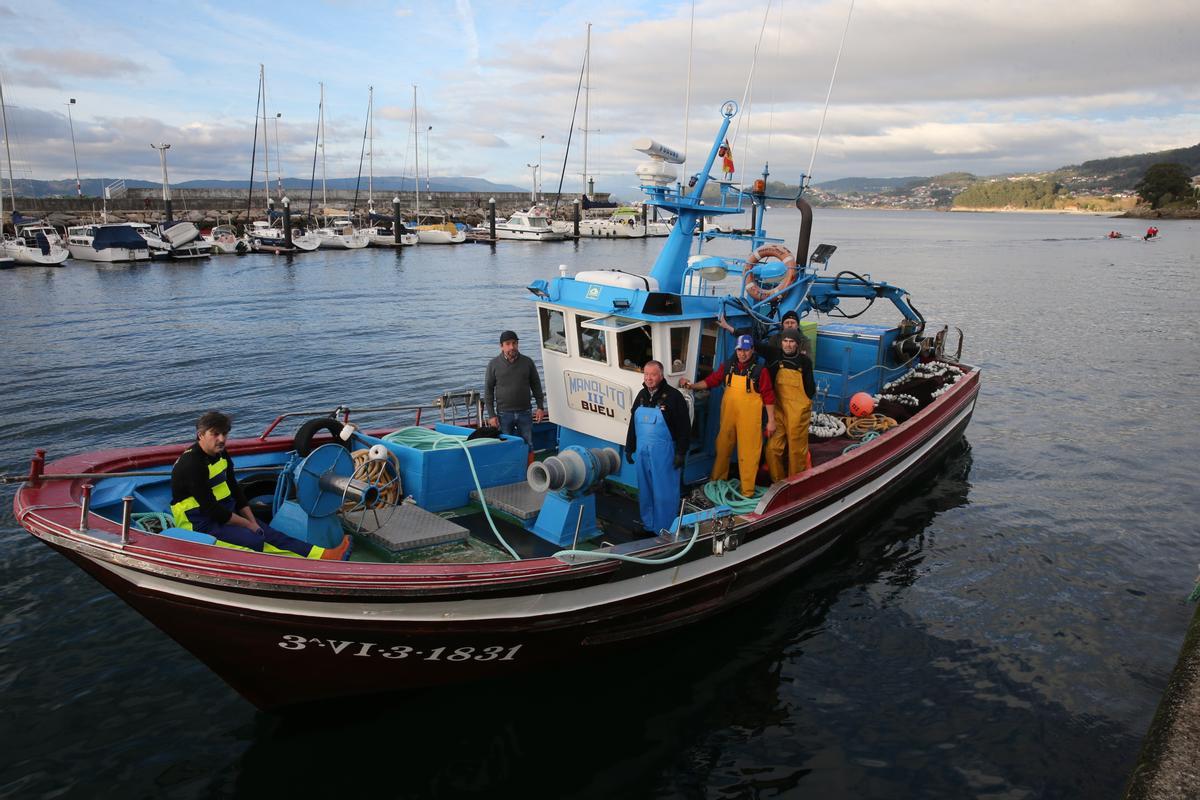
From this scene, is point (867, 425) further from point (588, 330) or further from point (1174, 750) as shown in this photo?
point (1174, 750)

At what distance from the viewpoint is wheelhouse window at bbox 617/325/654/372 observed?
25.1ft

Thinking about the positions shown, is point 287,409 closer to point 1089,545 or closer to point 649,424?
point 649,424

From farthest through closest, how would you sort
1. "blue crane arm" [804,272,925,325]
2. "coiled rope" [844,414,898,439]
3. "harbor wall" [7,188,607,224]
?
"harbor wall" [7,188,607,224] < "blue crane arm" [804,272,925,325] < "coiled rope" [844,414,898,439]

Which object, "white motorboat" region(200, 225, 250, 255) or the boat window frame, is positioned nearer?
the boat window frame

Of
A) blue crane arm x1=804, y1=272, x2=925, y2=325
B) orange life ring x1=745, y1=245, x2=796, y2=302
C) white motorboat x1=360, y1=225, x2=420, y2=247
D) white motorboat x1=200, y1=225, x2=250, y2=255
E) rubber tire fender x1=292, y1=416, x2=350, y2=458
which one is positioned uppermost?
white motorboat x1=360, y1=225, x2=420, y2=247

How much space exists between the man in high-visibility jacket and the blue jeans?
2625 millimetres

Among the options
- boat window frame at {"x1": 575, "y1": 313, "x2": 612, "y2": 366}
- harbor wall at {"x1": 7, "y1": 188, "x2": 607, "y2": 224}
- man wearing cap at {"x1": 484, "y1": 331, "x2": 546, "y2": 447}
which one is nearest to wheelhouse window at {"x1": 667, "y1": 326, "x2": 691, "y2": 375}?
boat window frame at {"x1": 575, "y1": 313, "x2": 612, "y2": 366}

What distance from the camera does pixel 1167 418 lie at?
16.2 metres

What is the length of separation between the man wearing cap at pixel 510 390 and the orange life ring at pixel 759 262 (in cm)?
325

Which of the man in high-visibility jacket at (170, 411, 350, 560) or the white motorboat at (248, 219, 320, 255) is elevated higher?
the white motorboat at (248, 219, 320, 255)

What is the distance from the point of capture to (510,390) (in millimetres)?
8250

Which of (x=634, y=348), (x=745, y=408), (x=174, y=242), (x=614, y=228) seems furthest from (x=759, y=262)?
(x=614, y=228)

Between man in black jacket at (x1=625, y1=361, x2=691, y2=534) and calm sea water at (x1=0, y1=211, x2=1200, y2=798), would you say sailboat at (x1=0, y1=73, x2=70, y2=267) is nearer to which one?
calm sea water at (x1=0, y1=211, x2=1200, y2=798)

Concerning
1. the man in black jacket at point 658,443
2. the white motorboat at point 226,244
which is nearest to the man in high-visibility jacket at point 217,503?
the man in black jacket at point 658,443
